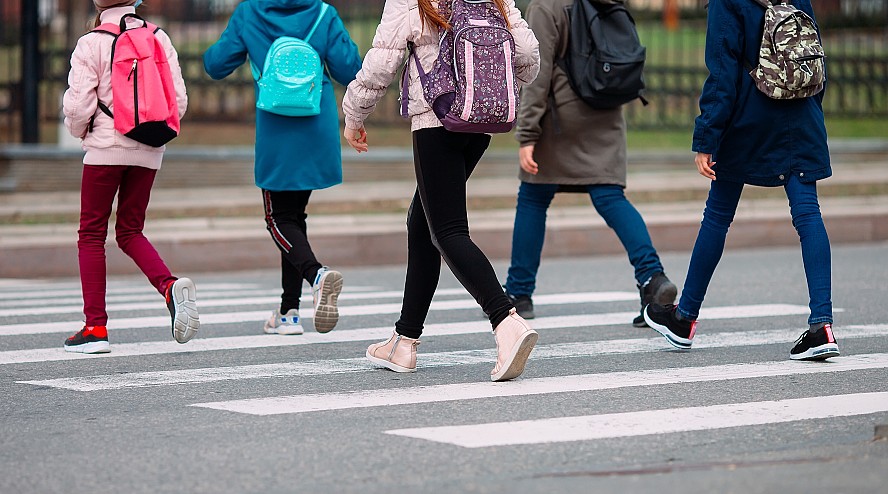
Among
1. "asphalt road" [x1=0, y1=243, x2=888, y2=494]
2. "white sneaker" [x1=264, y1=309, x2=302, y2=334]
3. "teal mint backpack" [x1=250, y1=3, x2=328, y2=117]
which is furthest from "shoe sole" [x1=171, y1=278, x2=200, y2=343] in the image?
"teal mint backpack" [x1=250, y1=3, x2=328, y2=117]

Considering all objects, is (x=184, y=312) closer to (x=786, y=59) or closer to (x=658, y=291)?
(x=658, y=291)

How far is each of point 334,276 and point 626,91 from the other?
6.42 ft

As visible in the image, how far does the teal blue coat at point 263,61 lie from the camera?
6.83 metres

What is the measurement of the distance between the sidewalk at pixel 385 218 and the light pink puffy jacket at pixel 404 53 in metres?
5.81

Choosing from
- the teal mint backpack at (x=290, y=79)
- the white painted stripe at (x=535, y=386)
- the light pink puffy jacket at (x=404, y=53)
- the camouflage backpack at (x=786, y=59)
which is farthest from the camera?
the teal mint backpack at (x=290, y=79)

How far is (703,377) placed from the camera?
A: 5695 mm

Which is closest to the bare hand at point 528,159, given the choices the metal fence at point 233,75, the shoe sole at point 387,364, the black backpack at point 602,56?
the black backpack at point 602,56

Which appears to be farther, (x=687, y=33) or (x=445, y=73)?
(x=687, y=33)

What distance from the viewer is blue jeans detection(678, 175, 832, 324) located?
592 centimetres

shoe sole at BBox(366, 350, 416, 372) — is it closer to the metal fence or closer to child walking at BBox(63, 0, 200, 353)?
child walking at BBox(63, 0, 200, 353)

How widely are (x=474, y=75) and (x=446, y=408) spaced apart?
125cm

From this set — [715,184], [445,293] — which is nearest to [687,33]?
[445,293]

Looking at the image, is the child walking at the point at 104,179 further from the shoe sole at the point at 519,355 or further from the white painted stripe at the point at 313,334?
the shoe sole at the point at 519,355

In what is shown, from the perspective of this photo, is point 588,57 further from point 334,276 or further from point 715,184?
point 334,276
